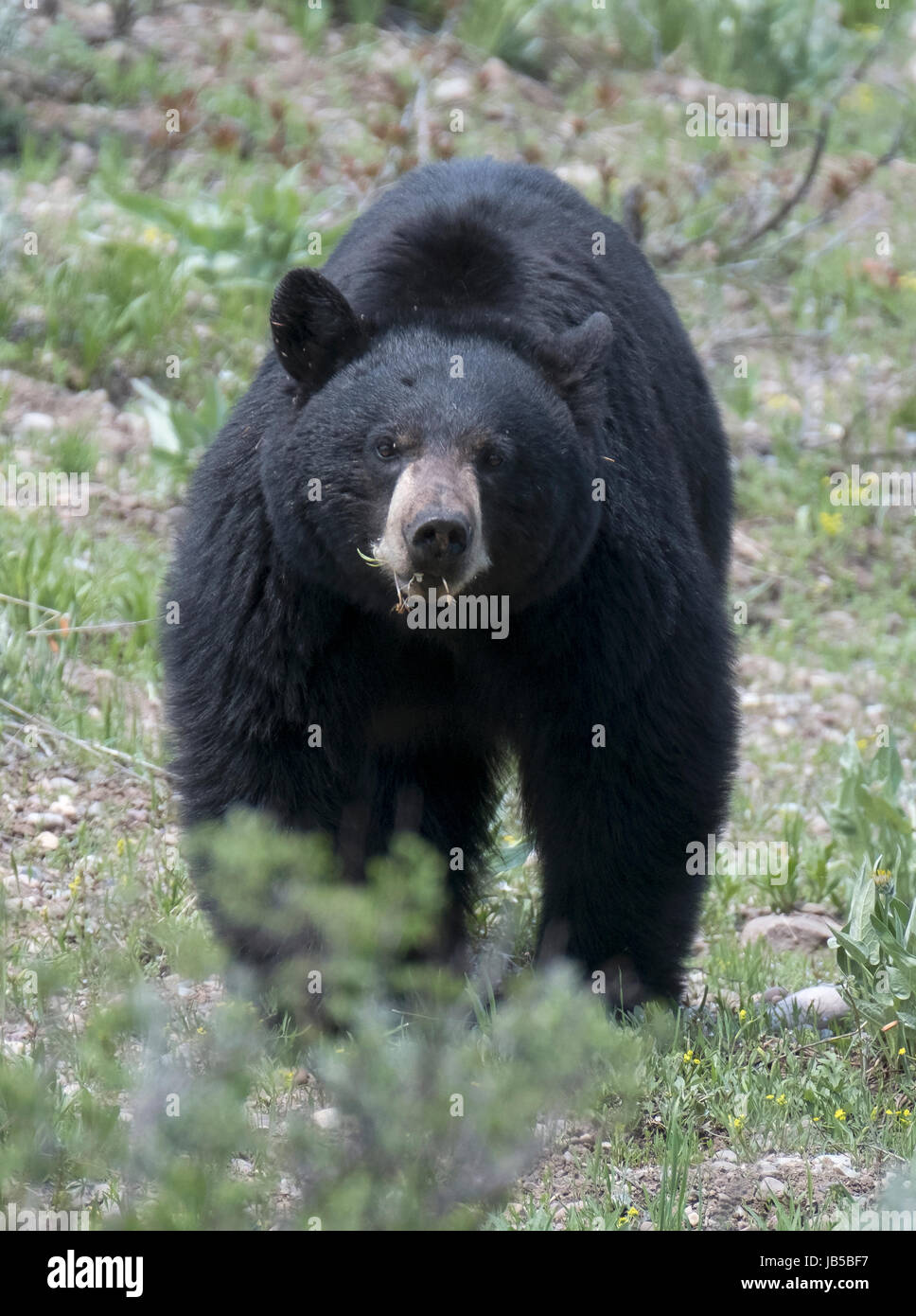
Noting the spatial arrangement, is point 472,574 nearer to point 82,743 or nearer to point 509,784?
point 509,784

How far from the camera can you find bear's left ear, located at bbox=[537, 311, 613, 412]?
3.95 m

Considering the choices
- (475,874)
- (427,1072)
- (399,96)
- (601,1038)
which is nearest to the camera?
(601,1038)

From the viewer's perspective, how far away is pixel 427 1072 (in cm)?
245

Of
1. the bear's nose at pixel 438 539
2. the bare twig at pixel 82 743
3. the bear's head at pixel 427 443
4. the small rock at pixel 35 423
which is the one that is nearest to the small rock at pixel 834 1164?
the bear's head at pixel 427 443

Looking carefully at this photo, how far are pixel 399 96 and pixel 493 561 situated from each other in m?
5.39

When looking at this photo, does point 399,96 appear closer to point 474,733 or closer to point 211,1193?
point 474,733

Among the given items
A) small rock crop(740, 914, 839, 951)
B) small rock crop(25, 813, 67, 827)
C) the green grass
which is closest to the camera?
the green grass

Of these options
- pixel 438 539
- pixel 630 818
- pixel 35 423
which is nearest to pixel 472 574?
pixel 438 539

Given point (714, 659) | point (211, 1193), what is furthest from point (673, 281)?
point (211, 1193)

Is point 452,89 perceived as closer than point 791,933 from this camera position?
No

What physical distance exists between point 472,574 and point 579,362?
23.5 inches

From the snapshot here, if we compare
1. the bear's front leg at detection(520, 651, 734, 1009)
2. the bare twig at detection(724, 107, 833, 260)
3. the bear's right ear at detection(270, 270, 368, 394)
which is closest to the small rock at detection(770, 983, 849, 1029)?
the bear's front leg at detection(520, 651, 734, 1009)

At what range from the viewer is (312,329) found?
3.94m

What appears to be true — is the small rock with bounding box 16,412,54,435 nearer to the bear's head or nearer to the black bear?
the black bear
